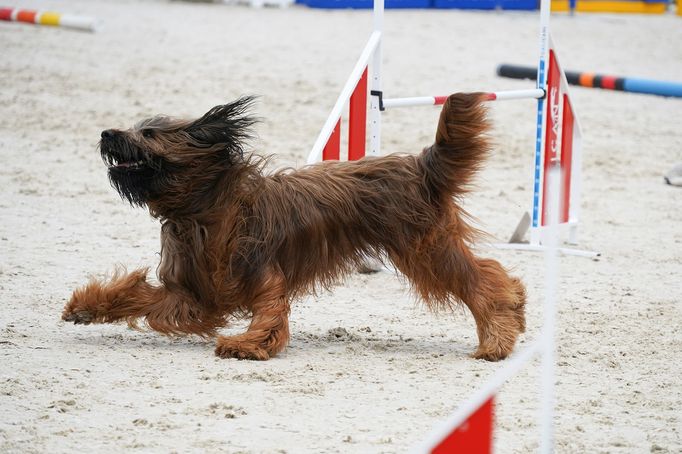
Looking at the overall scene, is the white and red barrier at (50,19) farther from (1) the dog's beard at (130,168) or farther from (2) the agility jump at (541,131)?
(1) the dog's beard at (130,168)

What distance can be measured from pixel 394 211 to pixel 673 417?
1438mm

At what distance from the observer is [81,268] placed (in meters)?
6.12

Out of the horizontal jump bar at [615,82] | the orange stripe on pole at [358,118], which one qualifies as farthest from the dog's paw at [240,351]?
the horizontal jump bar at [615,82]

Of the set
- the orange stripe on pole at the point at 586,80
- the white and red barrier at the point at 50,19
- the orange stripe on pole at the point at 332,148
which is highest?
the orange stripe on pole at the point at 332,148

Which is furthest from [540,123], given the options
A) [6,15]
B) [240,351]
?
[6,15]

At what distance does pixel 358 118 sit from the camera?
19.9ft

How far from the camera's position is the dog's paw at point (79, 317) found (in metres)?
4.81

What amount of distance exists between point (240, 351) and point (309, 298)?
1.29 meters

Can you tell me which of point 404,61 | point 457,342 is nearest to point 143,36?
point 404,61

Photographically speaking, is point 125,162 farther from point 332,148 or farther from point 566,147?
point 566,147

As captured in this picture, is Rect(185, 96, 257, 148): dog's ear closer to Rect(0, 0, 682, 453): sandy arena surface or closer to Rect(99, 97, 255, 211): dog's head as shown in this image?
Rect(99, 97, 255, 211): dog's head

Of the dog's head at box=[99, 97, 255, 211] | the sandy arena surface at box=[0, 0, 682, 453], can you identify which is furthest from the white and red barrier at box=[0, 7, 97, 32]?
the dog's head at box=[99, 97, 255, 211]

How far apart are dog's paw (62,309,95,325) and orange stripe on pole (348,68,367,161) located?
1.81 meters

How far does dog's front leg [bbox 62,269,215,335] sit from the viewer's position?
4.75 meters
